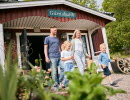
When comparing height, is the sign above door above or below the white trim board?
below

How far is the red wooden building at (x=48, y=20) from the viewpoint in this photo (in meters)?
7.04

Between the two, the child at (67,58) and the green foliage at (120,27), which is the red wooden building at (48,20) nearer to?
the child at (67,58)

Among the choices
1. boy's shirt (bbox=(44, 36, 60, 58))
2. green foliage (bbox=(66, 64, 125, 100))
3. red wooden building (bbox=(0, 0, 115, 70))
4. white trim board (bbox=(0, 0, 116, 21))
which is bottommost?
green foliage (bbox=(66, 64, 125, 100))

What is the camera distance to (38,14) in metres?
7.58

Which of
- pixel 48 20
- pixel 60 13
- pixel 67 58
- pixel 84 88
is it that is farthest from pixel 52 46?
pixel 48 20

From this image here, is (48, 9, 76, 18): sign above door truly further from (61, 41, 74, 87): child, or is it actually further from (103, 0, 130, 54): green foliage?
(103, 0, 130, 54): green foliage

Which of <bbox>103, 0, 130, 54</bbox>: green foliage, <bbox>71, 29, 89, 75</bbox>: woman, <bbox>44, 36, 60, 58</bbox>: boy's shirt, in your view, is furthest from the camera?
<bbox>103, 0, 130, 54</bbox>: green foliage

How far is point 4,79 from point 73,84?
46cm

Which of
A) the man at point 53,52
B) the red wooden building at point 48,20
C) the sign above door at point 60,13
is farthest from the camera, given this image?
the sign above door at point 60,13

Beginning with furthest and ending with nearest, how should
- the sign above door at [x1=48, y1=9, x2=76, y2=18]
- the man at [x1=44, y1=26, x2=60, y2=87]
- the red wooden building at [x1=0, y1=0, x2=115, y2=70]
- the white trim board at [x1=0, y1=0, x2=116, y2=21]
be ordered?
the sign above door at [x1=48, y1=9, x2=76, y2=18]
the red wooden building at [x1=0, y1=0, x2=115, y2=70]
the white trim board at [x1=0, y1=0, x2=116, y2=21]
the man at [x1=44, y1=26, x2=60, y2=87]

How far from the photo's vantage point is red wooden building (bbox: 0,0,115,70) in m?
7.04

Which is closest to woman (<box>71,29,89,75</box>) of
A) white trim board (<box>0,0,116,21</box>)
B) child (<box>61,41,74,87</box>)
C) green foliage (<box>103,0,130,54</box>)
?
child (<box>61,41,74,87</box>)

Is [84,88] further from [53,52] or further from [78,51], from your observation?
[78,51]

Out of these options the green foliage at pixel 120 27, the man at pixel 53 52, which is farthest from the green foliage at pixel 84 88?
the green foliage at pixel 120 27
